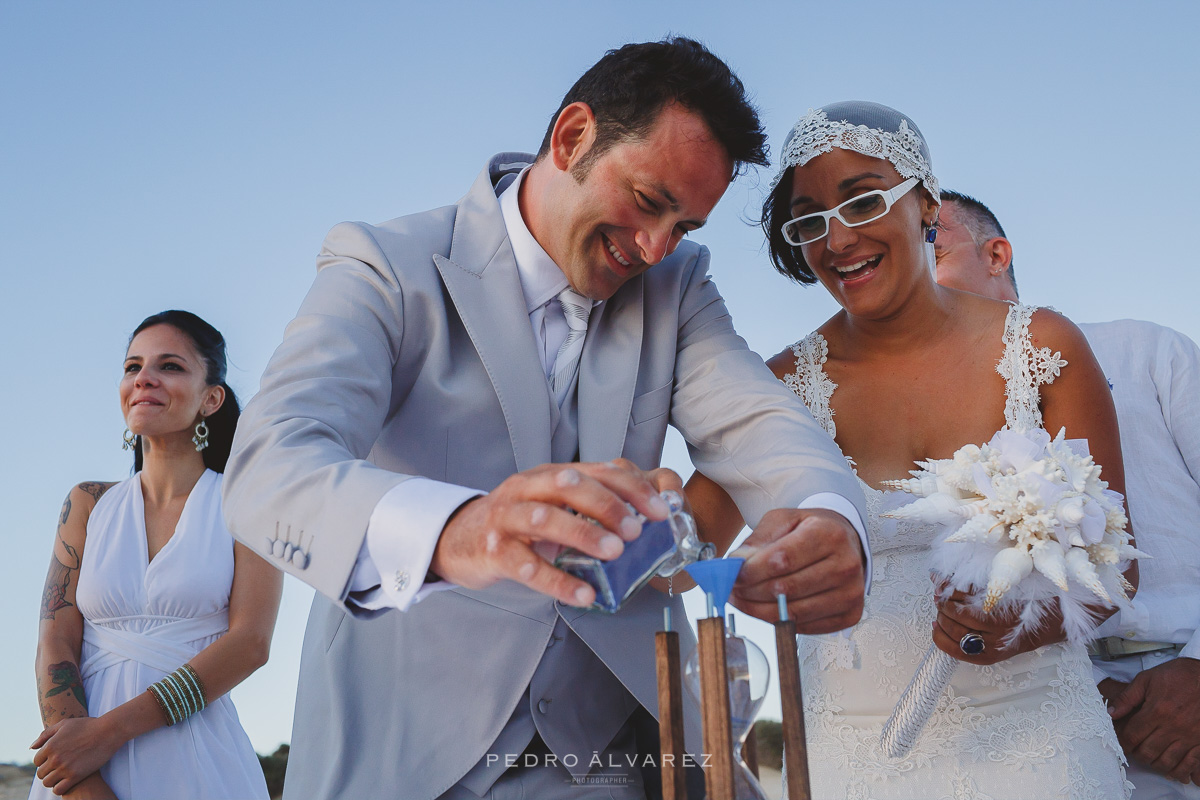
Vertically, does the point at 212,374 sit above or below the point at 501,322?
below

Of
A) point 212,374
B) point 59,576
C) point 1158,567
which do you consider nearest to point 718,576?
point 1158,567

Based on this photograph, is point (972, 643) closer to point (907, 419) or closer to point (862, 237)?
point (907, 419)

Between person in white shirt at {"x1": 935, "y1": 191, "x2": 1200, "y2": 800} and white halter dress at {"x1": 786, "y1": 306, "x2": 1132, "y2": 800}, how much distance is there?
43cm

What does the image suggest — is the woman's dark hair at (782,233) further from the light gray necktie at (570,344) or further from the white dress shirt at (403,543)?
the white dress shirt at (403,543)

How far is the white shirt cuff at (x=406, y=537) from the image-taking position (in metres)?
1.80

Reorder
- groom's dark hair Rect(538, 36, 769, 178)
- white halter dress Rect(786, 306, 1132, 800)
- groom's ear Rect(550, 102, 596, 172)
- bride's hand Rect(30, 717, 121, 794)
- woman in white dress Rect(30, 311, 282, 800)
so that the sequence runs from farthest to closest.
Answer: woman in white dress Rect(30, 311, 282, 800), bride's hand Rect(30, 717, 121, 794), white halter dress Rect(786, 306, 1132, 800), groom's ear Rect(550, 102, 596, 172), groom's dark hair Rect(538, 36, 769, 178)

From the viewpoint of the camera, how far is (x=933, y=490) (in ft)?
9.32

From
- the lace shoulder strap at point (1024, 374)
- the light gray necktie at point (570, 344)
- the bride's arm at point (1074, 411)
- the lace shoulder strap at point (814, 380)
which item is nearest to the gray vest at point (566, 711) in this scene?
the light gray necktie at point (570, 344)

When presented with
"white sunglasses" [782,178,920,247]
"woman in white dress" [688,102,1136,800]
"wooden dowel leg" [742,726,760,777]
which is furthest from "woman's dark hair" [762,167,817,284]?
"wooden dowel leg" [742,726,760,777]

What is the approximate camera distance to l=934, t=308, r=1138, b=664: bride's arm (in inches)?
128

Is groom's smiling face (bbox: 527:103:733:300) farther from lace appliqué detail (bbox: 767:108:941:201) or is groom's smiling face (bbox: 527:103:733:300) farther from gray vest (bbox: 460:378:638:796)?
gray vest (bbox: 460:378:638:796)

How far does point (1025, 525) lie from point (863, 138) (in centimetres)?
189

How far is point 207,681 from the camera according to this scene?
4.46 metres

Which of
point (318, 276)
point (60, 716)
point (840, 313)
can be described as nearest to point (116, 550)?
point (60, 716)
